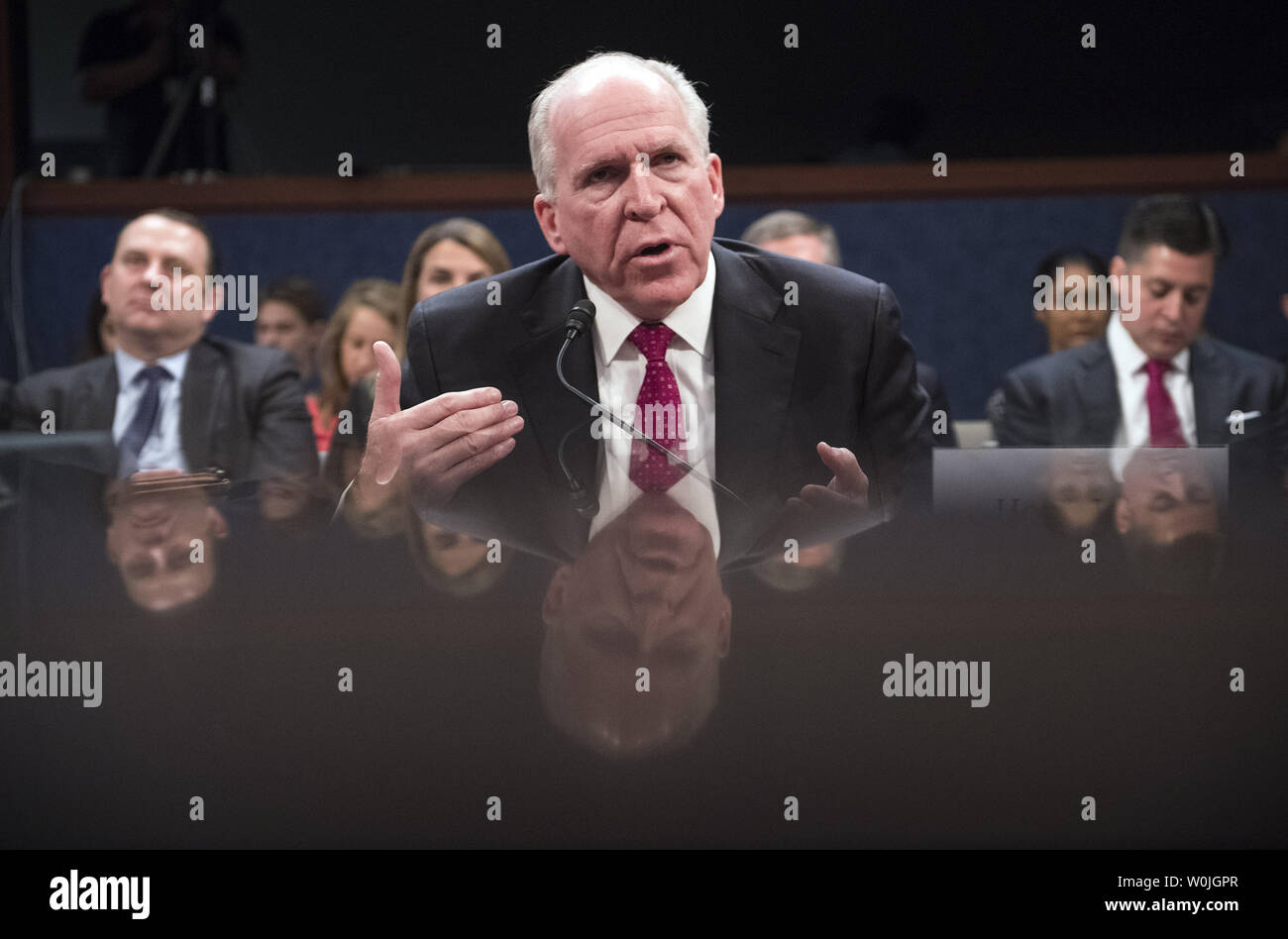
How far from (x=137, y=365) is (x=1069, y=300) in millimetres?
1522

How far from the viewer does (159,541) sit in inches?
38.7

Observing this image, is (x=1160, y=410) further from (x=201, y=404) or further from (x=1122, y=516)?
(x=201, y=404)

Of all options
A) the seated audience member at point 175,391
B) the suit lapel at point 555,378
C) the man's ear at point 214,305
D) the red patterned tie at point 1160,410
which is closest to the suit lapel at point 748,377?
the suit lapel at point 555,378

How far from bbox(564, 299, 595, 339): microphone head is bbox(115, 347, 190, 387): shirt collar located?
840 millimetres

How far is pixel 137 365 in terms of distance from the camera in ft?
5.74

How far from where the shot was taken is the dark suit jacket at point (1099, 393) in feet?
5.57

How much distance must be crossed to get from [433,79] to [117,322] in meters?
0.82

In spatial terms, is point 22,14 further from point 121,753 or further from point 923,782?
point 923,782

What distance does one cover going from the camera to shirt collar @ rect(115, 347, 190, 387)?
5.66ft

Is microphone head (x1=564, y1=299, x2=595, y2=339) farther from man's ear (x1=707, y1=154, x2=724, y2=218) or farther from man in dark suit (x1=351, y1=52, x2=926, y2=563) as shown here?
man's ear (x1=707, y1=154, x2=724, y2=218)

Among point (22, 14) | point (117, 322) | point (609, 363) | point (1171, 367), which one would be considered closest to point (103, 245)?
point (22, 14)

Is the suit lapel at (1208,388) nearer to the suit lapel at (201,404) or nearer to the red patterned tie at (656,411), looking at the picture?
the red patterned tie at (656,411)

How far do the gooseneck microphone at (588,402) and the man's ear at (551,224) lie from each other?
103 mm

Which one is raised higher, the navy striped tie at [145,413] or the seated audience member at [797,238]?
the seated audience member at [797,238]
